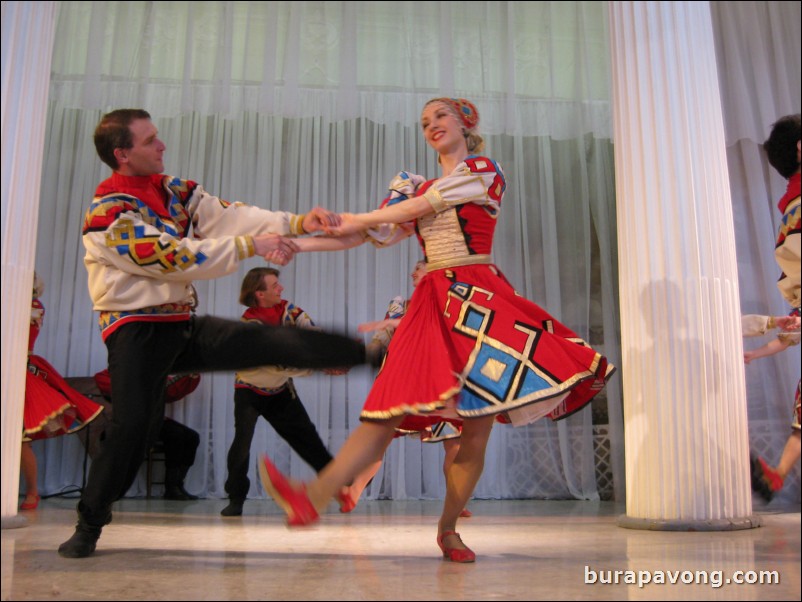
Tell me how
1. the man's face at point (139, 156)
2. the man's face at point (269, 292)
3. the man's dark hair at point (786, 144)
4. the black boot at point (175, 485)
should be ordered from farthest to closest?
the black boot at point (175, 485)
the man's face at point (269, 292)
the man's face at point (139, 156)
the man's dark hair at point (786, 144)

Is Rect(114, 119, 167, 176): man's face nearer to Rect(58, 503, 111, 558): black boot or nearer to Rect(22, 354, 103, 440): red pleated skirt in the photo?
Rect(58, 503, 111, 558): black boot

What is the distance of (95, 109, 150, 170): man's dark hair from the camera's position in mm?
2656

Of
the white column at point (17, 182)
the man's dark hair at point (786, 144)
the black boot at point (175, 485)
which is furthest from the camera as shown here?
the black boot at point (175, 485)

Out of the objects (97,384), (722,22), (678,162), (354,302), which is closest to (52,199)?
(97,384)

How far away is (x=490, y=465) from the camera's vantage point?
6.09 m

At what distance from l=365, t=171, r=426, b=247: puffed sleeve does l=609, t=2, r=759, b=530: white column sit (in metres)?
1.24

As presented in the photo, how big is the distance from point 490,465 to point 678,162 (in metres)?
3.22

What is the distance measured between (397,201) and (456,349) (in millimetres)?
594

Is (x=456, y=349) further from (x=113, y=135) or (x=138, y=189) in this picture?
(x=113, y=135)

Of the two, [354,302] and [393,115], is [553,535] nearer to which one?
[354,302]

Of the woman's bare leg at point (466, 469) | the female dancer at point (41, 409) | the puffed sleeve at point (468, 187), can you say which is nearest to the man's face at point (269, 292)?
the female dancer at point (41, 409)

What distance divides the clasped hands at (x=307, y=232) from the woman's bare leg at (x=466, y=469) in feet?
2.49

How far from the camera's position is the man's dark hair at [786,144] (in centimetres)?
192

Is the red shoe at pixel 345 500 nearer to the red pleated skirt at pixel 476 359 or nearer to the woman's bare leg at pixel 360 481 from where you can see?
the woman's bare leg at pixel 360 481
